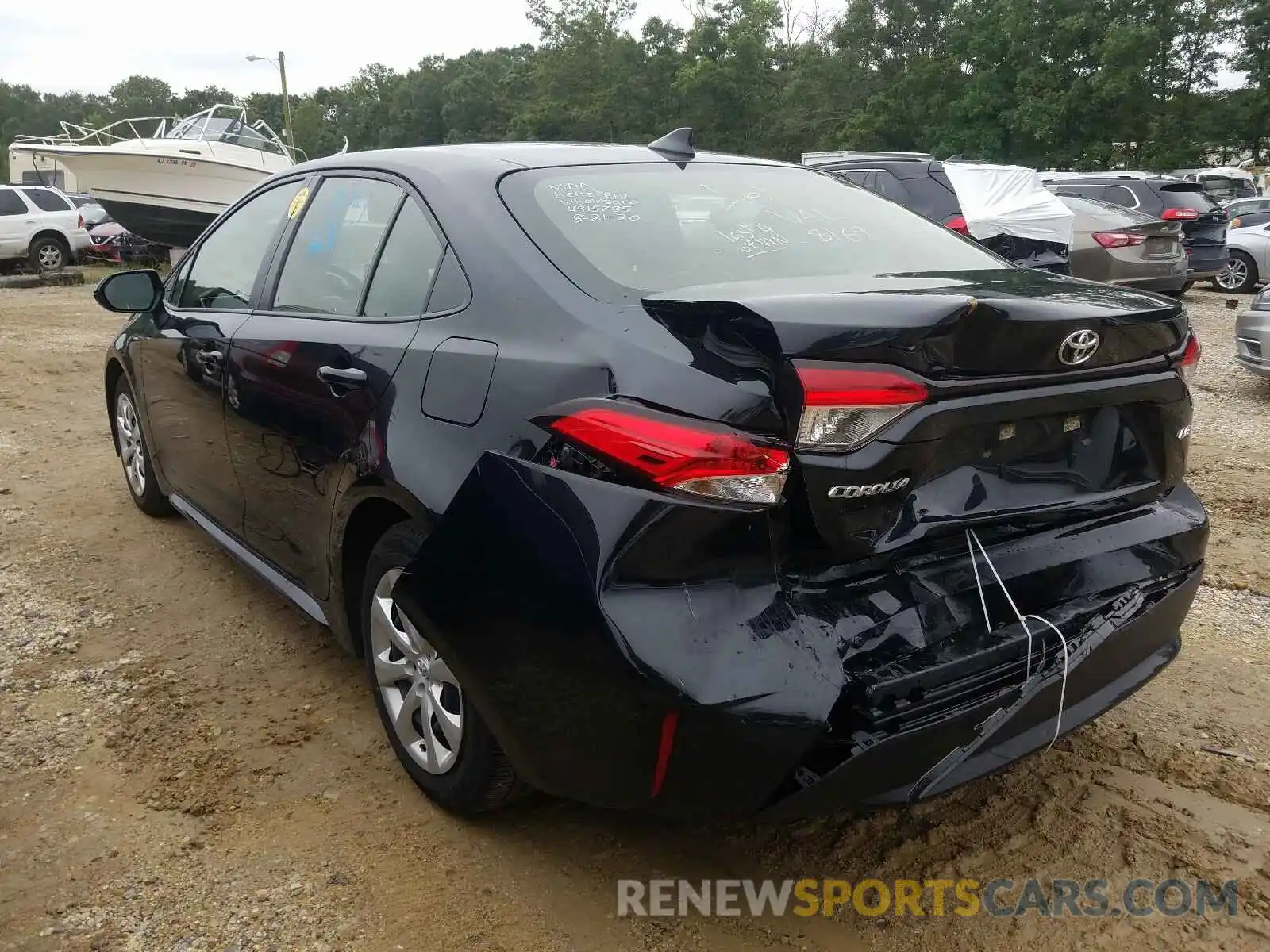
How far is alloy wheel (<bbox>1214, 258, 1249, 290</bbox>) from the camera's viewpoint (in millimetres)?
14375

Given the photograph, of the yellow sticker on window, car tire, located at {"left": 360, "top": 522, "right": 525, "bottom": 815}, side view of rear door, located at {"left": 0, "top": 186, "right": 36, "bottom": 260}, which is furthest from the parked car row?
side view of rear door, located at {"left": 0, "top": 186, "right": 36, "bottom": 260}

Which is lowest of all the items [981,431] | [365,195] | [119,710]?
[119,710]

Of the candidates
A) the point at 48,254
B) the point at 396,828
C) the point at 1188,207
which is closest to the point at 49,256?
the point at 48,254

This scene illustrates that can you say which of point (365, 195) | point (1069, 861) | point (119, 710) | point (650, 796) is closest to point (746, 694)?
point (650, 796)

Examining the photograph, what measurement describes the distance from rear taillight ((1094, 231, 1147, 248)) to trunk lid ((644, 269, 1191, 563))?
31.4ft

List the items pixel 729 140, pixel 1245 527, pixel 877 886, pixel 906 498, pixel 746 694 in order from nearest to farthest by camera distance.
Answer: pixel 746 694, pixel 906 498, pixel 877 886, pixel 1245 527, pixel 729 140

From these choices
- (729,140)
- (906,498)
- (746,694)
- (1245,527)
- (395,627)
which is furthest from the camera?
(729,140)

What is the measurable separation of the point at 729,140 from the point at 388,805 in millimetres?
44742

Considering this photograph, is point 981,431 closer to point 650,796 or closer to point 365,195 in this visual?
point 650,796

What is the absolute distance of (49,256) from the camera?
18875mm

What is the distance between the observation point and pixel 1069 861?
2.37 m

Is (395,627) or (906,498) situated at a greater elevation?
(906,498)

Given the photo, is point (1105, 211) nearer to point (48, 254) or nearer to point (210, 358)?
point (210, 358)

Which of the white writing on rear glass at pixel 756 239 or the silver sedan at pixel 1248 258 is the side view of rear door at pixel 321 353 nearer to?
the white writing on rear glass at pixel 756 239
